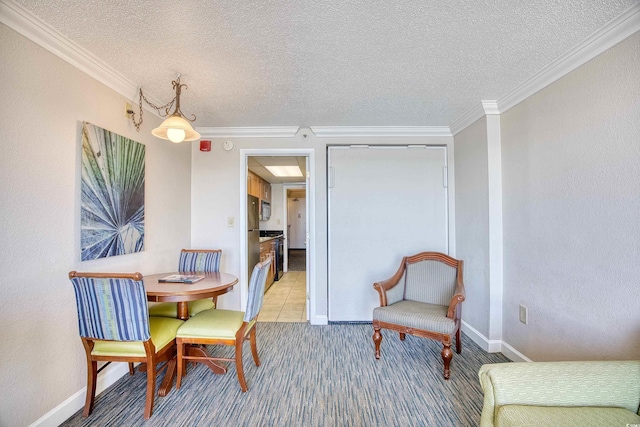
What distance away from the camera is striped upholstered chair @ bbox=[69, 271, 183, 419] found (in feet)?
5.11

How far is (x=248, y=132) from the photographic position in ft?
10.5

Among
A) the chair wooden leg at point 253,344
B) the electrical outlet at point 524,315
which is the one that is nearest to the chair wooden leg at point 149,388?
the chair wooden leg at point 253,344

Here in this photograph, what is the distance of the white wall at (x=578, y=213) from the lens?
147 centimetres

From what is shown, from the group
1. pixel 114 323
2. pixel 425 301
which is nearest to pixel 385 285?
pixel 425 301

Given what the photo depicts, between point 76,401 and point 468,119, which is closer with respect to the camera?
point 76,401

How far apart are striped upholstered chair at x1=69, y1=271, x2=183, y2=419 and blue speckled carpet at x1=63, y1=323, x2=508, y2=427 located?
20 cm

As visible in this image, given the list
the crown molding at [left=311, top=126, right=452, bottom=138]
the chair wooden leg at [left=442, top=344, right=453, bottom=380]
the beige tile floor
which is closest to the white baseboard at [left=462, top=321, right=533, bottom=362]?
the chair wooden leg at [left=442, top=344, right=453, bottom=380]

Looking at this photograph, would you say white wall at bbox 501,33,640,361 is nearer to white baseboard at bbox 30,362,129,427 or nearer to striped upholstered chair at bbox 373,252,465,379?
striped upholstered chair at bbox 373,252,465,379

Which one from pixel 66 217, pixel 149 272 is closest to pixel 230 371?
pixel 149 272

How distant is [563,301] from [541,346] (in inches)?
16.6

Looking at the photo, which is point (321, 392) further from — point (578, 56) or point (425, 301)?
point (578, 56)

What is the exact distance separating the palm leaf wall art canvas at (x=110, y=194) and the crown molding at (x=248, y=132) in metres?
0.96

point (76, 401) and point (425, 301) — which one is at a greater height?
point (425, 301)

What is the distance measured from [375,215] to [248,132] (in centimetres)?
177
